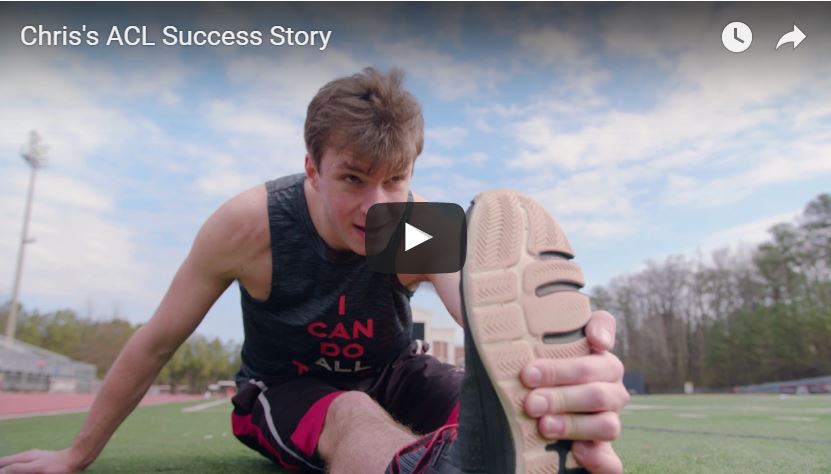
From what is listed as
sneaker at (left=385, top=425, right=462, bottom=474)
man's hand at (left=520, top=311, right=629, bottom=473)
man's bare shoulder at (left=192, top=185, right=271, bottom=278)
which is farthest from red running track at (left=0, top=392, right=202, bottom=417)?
man's hand at (left=520, top=311, right=629, bottom=473)

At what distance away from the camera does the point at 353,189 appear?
1857 mm

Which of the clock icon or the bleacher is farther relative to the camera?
the bleacher

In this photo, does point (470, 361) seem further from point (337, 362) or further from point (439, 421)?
point (337, 362)

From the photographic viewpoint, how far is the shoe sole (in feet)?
3.55

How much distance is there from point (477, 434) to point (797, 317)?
3955 cm

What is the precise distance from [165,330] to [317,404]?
583mm

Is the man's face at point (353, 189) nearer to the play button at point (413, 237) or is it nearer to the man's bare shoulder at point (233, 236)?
the play button at point (413, 237)

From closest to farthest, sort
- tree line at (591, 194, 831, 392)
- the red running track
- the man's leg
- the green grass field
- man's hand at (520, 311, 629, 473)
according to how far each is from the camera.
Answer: man's hand at (520, 311, 629, 473), the man's leg, the green grass field, the red running track, tree line at (591, 194, 831, 392)

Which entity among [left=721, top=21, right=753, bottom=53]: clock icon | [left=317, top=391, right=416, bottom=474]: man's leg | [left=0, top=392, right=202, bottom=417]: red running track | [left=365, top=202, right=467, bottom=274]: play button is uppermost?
[left=721, top=21, right=753, bottom=53]: clock icon

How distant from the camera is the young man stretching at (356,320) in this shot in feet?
3.76

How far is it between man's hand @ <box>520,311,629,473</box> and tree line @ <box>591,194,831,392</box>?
32.6 m

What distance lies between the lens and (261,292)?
7.07 feet

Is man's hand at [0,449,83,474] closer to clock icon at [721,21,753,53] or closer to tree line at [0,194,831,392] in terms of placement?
clock icon at [721,21,753,53]

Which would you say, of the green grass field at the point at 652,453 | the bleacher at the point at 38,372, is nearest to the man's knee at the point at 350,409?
the green grass field at the point at 652,453
